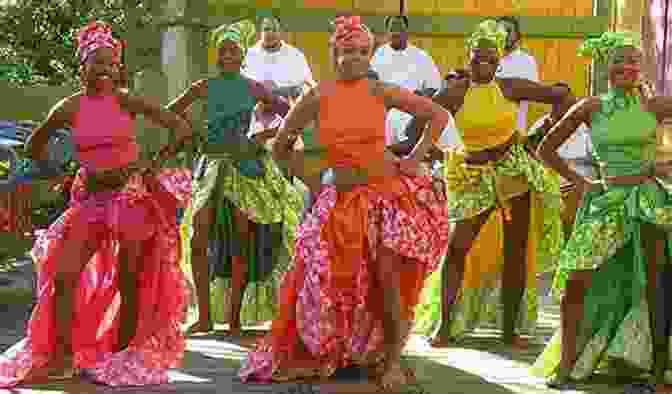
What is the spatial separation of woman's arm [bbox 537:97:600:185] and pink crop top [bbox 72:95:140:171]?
88.8 inches

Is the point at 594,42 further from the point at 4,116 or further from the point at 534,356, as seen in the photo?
the point at 4,116

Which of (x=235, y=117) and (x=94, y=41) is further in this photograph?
(x=235, y=117)

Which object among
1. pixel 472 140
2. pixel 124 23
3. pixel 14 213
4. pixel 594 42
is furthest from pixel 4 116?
pixel 594 42

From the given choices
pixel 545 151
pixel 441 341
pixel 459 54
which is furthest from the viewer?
pixel 459 54

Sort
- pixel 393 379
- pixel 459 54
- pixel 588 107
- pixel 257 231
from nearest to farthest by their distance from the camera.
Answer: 1. pixel 393 379
2. pixel 588 107
3. pixel 257 231
4. pixel 459 54

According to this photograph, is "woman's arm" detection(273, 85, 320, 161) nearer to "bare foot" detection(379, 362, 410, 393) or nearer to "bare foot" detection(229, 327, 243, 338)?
"bare foot" detection(379, 362, 410, 393)

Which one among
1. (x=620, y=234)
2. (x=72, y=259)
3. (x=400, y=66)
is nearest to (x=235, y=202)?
(x=72, y=259)

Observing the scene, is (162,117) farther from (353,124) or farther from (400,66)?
(400,66)

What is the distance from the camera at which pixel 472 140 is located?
834 centimetres

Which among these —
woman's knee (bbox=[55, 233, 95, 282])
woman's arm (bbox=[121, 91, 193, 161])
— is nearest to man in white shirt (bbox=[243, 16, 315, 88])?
woman's arm (bbox=[121, 91, 193, 161])

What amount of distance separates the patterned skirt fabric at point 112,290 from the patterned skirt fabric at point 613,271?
2.07m

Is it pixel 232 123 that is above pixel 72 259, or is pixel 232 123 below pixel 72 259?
above

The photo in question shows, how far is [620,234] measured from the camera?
690cm

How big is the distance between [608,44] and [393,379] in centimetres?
206
